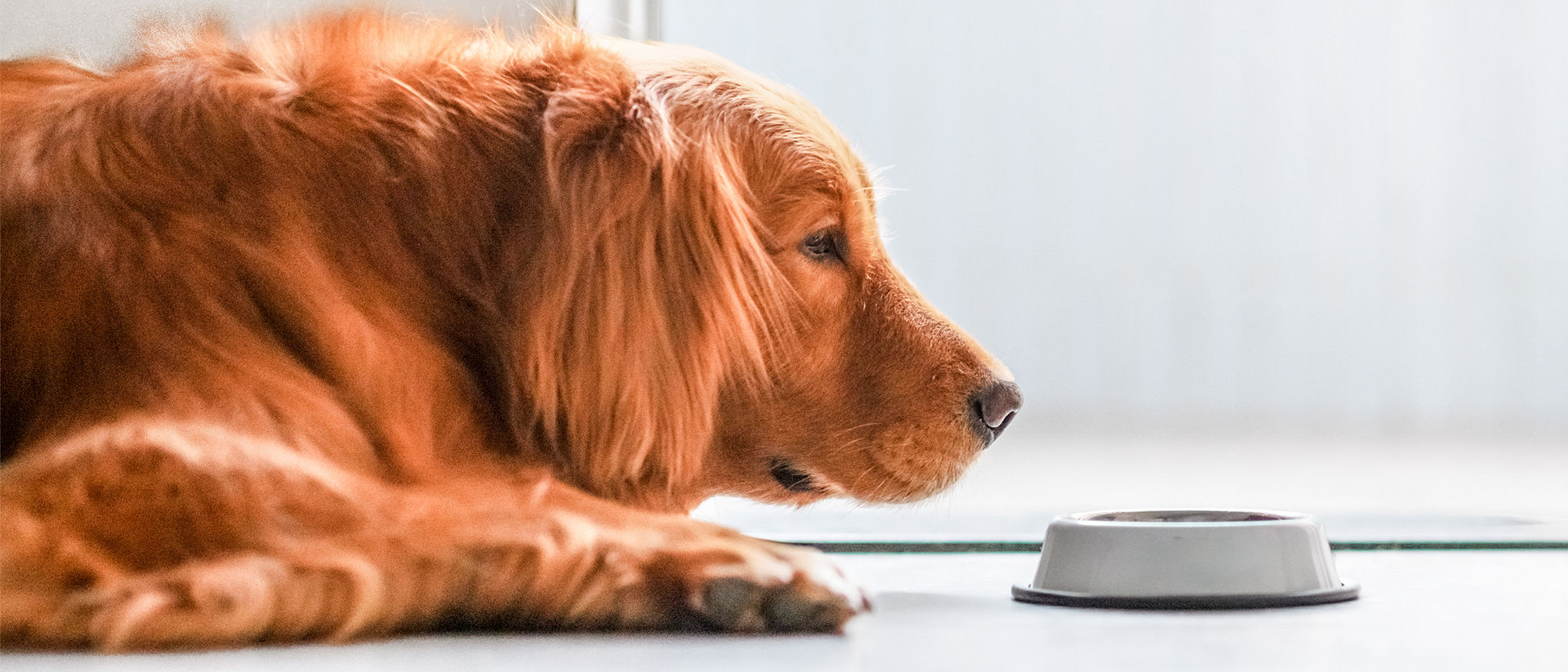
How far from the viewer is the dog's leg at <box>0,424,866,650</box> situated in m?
0.71

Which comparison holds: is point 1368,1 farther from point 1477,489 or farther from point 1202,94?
point 1477,489

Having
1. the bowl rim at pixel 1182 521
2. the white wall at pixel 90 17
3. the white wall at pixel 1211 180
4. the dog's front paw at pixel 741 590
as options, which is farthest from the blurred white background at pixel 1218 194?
A: the dog's front paw at pixel 741 590

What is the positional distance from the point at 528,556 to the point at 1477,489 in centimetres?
143

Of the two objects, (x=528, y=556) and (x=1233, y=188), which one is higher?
(x=1233, y=188)

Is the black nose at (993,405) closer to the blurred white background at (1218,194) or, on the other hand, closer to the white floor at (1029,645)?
the white floor at (1029,645)

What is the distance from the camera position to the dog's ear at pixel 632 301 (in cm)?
96

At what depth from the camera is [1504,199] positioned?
1.69 metres

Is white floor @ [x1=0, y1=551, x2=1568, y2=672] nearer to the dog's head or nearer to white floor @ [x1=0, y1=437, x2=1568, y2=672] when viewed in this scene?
white floor @ [x1=0, y1=437, x2=1568, y2=672]

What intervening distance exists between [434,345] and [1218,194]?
42.7 inches

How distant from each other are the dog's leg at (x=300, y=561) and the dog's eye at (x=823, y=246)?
0.35m

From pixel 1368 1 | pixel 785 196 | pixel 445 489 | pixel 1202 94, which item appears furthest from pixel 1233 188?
pixel 445 489

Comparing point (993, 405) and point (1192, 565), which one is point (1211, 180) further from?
point (1192, 565)

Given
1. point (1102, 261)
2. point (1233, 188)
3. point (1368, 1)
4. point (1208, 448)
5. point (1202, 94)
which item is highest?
point (1368, 1)

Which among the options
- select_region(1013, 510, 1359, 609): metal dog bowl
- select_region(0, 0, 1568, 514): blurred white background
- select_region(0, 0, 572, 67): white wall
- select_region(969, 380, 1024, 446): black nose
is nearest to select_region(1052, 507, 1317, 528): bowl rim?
select_region(1013, 510, 1359, 609): metal dog bowl
